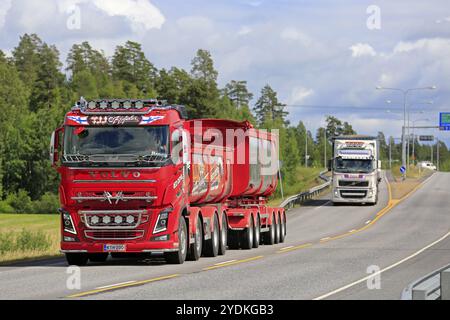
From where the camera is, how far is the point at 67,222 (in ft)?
67.4

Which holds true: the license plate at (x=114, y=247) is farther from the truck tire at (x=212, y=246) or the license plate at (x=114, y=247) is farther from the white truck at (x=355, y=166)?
the white truck at (x=355, y=166)

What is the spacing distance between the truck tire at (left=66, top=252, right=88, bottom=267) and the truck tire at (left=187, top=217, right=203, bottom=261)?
251 centimetres

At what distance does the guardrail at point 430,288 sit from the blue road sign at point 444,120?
281 feet

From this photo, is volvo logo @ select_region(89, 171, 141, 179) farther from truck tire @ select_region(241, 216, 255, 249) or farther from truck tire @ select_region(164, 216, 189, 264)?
truck tire @ select_region(241, 216, 255, 249)

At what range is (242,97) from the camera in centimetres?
19025

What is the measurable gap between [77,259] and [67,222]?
1.43 m

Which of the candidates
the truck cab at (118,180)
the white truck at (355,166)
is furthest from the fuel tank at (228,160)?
the white truck at (355,166)

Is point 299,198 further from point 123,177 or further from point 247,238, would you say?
point 123,177

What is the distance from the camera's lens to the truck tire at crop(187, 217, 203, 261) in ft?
73.3

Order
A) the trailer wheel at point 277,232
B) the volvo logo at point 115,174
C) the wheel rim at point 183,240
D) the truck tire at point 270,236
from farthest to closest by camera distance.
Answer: the trailer wheel at point 277,232
the truck tire at point 270,236
the wheel rim at point 183,240
the volvo logo at point 115,174

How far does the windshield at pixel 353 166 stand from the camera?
5659 cm

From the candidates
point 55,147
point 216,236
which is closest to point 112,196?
point 55,147

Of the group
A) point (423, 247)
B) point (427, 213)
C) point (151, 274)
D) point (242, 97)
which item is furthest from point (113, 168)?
point (242, 97)
